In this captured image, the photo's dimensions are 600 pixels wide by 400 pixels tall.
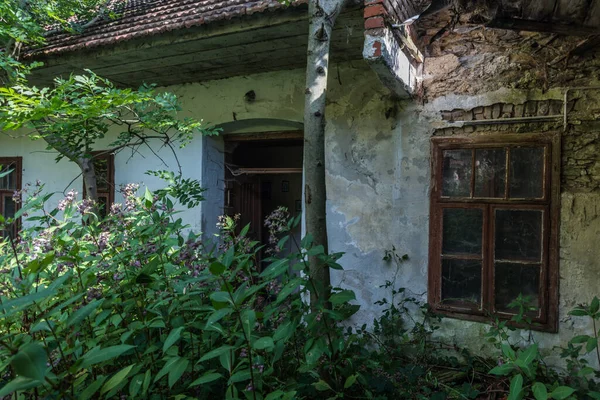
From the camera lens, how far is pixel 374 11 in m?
2.67

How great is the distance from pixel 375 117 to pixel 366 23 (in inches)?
45.2

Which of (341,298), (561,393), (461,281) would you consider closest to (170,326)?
(341,298)

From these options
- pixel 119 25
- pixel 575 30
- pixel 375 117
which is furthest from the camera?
pixel 119 25

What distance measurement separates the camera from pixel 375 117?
371cm

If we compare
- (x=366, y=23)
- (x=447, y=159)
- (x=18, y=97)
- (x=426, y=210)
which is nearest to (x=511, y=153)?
(x=447, y=159)

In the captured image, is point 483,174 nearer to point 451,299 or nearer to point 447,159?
point 447,159

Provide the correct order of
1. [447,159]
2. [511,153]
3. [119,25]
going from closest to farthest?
1. [511,153]
2. [447,159]
3. [119,25]

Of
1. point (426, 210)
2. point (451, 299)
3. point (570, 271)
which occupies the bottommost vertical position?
point (451, 299)

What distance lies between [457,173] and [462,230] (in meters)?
0.50

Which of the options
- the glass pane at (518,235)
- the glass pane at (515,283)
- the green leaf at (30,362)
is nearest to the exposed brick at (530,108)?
the glass pane at (518,235)

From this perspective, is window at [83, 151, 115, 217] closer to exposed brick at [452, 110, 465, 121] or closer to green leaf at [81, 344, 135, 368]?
exposed brick at [452, 110, 465, 121]

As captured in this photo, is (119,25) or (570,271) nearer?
(570,271)

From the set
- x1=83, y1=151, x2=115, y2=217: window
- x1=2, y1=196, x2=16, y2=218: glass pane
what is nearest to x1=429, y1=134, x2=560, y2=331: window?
x1=83, y1=151, x2=115, y2=217: window

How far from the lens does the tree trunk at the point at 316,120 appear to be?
2297 millimetres
